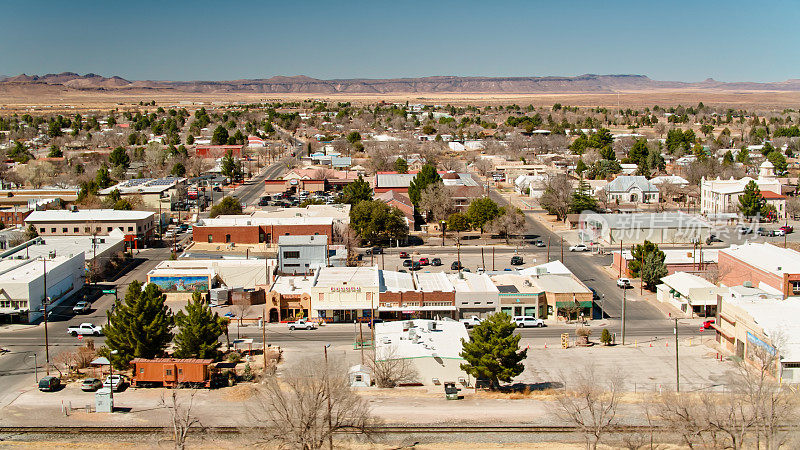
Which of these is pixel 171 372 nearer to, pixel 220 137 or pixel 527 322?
pixel 527 322

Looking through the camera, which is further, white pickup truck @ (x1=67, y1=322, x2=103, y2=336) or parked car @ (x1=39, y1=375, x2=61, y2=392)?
white pickup truck @ (x1=67, y1=322, x2=103, y2=336)

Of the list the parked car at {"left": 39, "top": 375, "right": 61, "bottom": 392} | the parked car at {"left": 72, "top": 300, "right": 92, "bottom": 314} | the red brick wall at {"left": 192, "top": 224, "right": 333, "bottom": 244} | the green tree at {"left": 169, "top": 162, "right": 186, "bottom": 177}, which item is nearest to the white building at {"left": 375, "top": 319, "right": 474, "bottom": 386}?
the parked car at {"left": 39, "top": 375, "right": 61, "bottom": 392}

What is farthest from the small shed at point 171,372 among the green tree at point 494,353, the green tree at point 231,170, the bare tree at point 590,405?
the green tree at point 231,170

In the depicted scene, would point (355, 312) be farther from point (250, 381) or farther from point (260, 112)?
point (260, 112)

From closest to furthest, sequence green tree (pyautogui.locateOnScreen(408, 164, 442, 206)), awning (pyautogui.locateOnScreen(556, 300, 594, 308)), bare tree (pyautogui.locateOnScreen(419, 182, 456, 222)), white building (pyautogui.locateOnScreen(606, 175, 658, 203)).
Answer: awning (pyautogui.locateOnScreen(556, 300, 594, 308)) < bare tree (pyautogui.locateOnScreen(419, 182, 456, 222)) < green tree (pyautogui.locateOnScreen(408, 164, 442, 206)) < white building (pyautogui.locateOnScreen(606, 175, 658, 203))

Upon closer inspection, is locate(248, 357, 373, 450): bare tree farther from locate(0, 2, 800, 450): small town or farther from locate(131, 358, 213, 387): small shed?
locate(131, 358, 213, 387): small shed

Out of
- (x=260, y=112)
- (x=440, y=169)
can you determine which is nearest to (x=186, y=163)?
(x=440, y=169)
